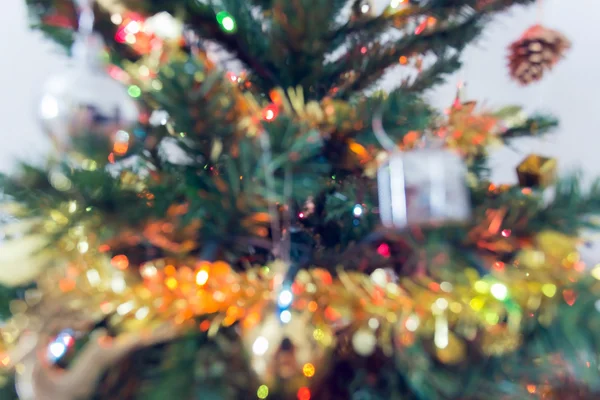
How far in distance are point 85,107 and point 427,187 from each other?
27cm

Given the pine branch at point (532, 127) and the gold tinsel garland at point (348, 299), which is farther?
the pine branch at point (532, 127)

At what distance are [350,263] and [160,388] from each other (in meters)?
0.18

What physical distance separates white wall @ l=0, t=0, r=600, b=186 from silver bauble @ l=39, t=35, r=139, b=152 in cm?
53

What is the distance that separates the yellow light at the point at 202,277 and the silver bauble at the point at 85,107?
127 mm

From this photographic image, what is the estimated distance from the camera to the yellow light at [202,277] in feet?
0.89

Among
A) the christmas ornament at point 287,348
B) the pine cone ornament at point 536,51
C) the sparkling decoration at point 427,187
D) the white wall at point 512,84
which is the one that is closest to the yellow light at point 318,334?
the christmas ornament at point 287,348

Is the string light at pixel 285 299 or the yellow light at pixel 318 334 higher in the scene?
the string light at pixel 285 299

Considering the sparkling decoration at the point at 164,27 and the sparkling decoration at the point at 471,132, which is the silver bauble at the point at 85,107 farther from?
the sparkling decoration at the point at 471,132

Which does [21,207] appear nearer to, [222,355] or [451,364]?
[222,355]

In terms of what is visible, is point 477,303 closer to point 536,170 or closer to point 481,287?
point 481,287

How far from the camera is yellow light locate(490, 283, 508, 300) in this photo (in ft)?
0.80

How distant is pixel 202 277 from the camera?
275 mm

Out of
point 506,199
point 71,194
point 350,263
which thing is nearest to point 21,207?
point 71,194

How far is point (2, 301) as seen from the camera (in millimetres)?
356
